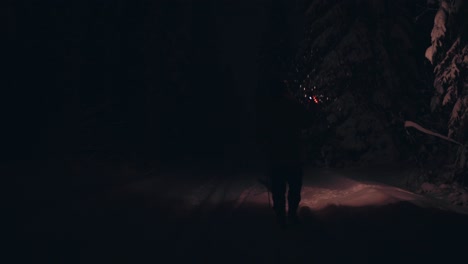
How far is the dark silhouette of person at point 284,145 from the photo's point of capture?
23.6ft

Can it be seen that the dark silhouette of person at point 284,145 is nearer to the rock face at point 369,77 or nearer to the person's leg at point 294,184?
the person's leg at point 294,184

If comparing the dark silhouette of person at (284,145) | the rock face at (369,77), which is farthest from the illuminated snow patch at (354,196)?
the rock face at (369,77)

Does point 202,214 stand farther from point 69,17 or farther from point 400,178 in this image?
point 69,17

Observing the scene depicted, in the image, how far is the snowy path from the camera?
5668 mm

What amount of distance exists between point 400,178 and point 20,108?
55.0ft

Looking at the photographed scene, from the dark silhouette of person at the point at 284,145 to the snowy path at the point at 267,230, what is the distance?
0.50 meters

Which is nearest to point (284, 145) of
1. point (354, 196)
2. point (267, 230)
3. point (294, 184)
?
point (294, 184)

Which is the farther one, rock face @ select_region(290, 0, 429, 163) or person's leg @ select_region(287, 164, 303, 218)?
rock face @ select_region(290, 0, 429, 163)

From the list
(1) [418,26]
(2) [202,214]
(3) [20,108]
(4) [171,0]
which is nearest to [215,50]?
(4) [171,0]

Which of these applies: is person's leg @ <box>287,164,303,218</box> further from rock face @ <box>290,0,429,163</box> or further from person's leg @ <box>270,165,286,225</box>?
rock face @ <box>290,0,429,163</box>

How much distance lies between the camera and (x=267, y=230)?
7184 millimetres

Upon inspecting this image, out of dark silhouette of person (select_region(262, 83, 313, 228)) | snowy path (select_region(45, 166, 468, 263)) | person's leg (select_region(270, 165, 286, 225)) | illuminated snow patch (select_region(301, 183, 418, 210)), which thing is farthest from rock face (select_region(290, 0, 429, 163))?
person's leg (select_region(270, 165, 286, 225))

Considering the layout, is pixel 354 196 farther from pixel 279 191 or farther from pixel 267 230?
pixel 267 230

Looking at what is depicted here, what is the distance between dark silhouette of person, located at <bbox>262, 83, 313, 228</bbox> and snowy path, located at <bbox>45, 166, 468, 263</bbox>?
0.50 meters
